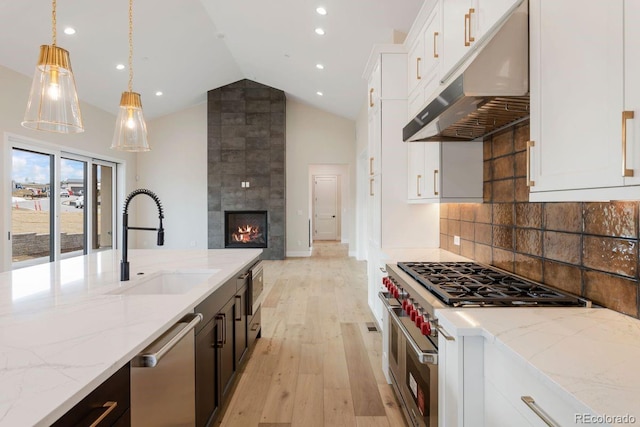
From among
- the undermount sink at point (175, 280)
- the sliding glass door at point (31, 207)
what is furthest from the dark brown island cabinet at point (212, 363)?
the sliding glass door at point (31, 207)

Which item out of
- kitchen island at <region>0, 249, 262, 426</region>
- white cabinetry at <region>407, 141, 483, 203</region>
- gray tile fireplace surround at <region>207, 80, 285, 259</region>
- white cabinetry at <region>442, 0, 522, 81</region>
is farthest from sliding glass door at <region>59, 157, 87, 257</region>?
white cabinetry at <region>442, 0, 522, 81</region>

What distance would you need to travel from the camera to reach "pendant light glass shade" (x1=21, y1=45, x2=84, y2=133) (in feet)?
5.71

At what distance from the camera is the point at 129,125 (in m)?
2.56

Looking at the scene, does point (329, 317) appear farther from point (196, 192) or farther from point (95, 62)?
point (196, 192)

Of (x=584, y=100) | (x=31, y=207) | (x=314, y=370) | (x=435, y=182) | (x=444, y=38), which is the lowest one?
(x=314, y=370)

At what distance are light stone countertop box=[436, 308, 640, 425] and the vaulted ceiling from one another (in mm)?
3319

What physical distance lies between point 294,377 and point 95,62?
5.17 m

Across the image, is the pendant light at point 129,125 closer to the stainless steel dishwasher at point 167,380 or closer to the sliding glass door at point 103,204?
the stainless steel dishwasher at point 167,380

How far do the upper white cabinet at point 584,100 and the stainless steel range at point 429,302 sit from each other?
0.45m

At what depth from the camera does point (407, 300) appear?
71.1 inches

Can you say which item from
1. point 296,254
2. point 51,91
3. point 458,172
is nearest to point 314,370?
point 458,172

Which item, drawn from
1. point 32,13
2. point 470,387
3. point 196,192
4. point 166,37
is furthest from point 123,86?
point 470,387

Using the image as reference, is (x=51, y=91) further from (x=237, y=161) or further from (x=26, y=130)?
(x=237, y=161)

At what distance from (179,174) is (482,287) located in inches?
316
